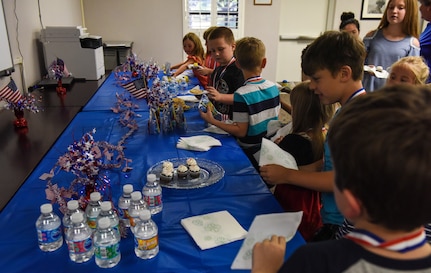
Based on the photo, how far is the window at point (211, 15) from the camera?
19.0 ft

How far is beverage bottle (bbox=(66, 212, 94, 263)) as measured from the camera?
102 centimetres

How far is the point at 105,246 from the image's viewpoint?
100 cm

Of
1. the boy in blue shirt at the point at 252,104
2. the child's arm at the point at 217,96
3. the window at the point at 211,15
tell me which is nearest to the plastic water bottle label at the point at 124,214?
the boy in blue shirt at the point at 252,104

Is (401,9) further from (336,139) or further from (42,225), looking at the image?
(42,225)

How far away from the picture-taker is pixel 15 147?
6.31 feet

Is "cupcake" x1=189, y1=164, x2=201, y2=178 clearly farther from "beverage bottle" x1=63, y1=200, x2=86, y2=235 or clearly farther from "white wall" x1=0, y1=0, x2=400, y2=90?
"white wall" x1=0, y1=0, x2=400, y2=90

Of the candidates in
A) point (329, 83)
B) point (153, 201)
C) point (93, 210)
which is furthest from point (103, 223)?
point (329, 83)

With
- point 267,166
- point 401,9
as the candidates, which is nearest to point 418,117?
point 267,166

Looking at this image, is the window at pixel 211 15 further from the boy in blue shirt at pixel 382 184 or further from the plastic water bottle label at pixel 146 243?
the boy in blue shirt at pixel 382 184

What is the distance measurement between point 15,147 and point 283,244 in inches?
63.8

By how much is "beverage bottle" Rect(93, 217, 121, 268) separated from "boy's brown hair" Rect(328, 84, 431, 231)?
65cm

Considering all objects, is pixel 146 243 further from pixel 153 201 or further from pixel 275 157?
pixel 275 157

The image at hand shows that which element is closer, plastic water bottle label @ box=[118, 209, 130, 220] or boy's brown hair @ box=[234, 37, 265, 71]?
plastic water bottle label @ box=[118, 209, 130, 220]

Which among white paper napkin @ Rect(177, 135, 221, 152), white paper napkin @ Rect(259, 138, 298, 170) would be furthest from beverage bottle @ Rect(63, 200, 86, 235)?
white paper napkin @ Rect(177, 135, 221, 152)
